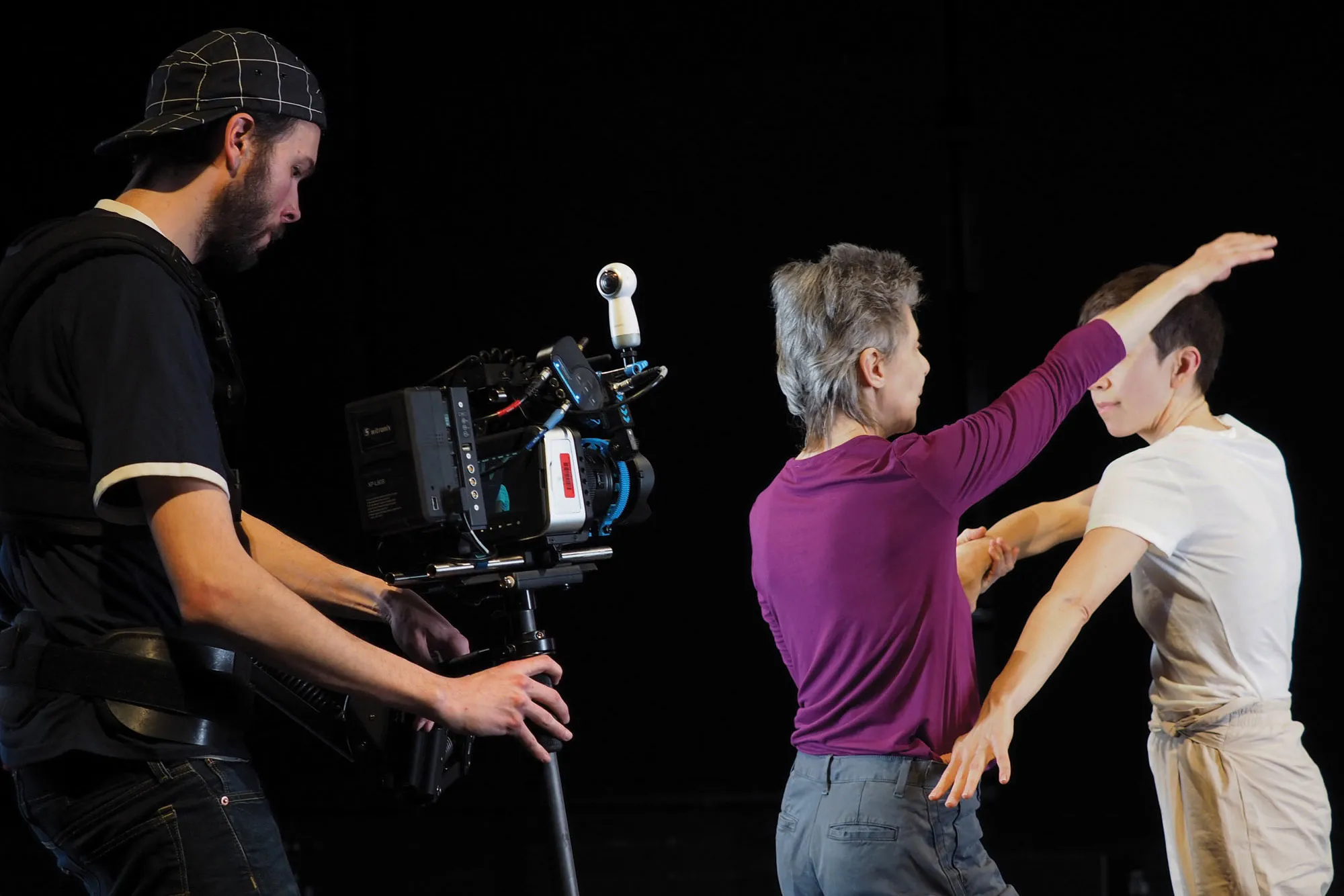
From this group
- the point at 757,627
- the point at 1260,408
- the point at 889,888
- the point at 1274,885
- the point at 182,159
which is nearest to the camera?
the point at 182,159

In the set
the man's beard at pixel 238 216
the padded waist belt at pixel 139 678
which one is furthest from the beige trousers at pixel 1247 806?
the man's beard at pixel 238 216

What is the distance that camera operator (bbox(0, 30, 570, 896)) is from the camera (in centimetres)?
123

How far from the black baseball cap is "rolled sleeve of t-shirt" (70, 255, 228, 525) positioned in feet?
0.76

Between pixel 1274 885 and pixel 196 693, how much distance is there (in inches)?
58.5

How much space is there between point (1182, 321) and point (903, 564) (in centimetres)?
70

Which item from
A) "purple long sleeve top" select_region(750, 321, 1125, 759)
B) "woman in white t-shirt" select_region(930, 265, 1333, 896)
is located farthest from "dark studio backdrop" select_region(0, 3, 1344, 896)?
"purple long sleeve top" select_region(750, 321, 1125, 759)

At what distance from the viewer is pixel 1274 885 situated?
179cm

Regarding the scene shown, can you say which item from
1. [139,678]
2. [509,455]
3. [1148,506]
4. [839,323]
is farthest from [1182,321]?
[139,678]

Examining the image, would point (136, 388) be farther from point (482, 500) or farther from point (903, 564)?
point (903, 564)

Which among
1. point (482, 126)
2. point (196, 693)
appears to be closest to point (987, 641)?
point (482, 126)

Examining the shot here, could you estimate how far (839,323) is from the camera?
1.80 metres

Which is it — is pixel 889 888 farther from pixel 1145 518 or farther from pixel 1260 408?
pixel 1260 408

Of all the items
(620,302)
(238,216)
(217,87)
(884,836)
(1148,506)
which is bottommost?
(884,836)

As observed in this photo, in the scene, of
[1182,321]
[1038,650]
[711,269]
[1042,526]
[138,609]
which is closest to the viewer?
[138,609]
